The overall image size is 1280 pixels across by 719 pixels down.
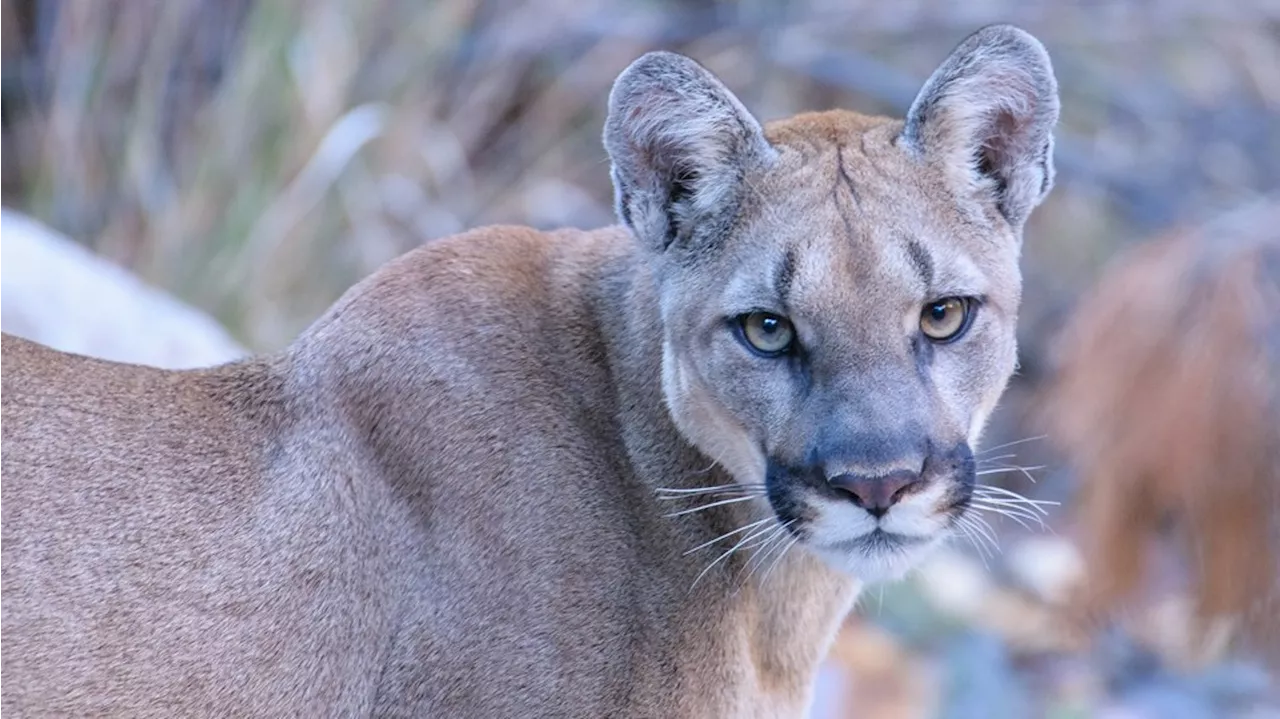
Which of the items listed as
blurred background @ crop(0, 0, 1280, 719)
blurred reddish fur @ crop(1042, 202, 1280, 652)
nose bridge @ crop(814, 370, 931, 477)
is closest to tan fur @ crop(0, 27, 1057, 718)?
nose bridge @ crop(814, 370, 931, 477)

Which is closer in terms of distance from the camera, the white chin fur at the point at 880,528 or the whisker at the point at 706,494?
the white chin fur at the point at 880,528

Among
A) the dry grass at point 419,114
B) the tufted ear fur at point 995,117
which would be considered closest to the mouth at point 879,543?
the tufted ear fur at point 995,117

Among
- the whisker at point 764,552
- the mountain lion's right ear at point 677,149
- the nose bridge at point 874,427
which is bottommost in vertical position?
the whisker at point 764,552

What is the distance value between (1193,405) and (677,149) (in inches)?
140

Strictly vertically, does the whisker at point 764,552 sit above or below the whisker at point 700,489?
below

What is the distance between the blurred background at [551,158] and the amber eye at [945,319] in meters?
3.50

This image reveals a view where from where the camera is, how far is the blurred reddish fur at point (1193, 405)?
687 centimetres

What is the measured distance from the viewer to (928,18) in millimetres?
10250

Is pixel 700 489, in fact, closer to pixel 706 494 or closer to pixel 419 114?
pixel 706 494

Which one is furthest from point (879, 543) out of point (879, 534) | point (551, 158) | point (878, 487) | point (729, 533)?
point (551, 158)

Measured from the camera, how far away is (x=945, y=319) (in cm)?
388

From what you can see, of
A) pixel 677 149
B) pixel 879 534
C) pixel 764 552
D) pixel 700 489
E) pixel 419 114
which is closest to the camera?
pixel 879 534

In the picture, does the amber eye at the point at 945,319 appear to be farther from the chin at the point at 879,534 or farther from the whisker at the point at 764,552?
the whisker at the point at 764,552

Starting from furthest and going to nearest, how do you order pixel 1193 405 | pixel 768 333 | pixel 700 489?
pixel 1193 405, pixel 700 489, pixel 768 333
